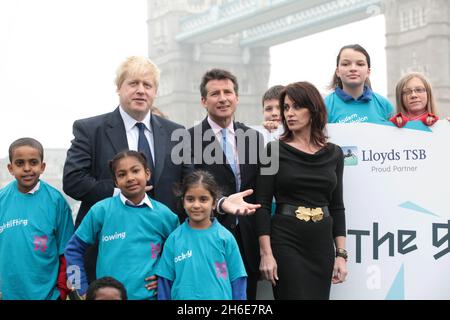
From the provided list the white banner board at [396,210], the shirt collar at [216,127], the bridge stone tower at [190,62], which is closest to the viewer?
the shirt collar at [216,127]

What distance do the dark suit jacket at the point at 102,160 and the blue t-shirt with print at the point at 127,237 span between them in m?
0.13

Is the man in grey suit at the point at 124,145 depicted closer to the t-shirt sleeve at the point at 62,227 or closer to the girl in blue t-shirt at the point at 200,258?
the t-shirt sleeve at the point at 62,227

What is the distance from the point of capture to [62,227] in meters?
3.27

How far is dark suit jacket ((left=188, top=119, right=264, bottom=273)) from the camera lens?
129 inches

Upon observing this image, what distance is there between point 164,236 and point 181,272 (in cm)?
18

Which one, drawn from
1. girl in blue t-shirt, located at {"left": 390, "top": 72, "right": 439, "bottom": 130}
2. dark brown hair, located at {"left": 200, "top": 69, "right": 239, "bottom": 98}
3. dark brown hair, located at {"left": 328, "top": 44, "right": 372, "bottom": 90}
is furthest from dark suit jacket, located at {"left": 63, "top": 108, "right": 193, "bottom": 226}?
girl in blue t-shirt, located at {"left": 390, "top": 72, "right": 439, "bottom": 130}

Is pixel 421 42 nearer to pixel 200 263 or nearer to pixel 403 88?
pixel 403 88

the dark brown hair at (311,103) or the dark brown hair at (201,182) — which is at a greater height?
the dark brown hair at (311,103)

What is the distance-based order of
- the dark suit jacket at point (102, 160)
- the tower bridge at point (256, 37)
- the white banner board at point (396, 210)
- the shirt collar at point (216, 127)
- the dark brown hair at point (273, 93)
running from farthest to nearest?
the tower bridge at point (256, 37), the dark brown hair at point (273, 93), the white banner board at point (396, 210), the shirt collar at point (216, 127), the dark suit jacket at point (102, 160)

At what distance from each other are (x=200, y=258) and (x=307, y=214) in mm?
461

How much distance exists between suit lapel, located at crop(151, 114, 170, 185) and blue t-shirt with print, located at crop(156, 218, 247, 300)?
1.07ft

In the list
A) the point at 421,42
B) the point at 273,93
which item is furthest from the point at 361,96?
the point at 421,42

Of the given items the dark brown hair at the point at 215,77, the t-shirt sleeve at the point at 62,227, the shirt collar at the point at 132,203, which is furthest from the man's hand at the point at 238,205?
the t-shirt sleeve at the point at 62,227

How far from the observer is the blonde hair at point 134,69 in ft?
10.5
